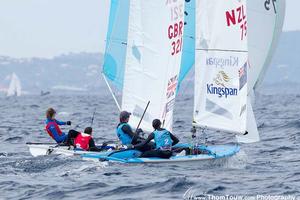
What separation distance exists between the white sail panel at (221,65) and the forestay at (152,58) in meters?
0.74

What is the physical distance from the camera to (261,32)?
61.9ft

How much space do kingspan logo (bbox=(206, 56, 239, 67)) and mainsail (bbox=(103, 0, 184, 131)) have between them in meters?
0.88

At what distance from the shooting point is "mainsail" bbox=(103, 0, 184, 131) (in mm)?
17141

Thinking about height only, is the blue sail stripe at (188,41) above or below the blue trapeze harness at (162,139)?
above

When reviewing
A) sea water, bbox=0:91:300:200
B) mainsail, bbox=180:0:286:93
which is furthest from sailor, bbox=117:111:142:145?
mainsail, bbox=180:0:286:93

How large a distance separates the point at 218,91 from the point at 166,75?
4.76ft

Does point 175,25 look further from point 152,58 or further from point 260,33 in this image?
point 260,33

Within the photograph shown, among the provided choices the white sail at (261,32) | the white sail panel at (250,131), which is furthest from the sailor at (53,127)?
the white sail at (261,32)

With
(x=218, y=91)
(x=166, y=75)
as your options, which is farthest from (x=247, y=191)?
(x=166, y=75)

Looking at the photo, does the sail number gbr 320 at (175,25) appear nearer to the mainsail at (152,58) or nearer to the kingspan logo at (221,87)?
the mainsail at (152,58)

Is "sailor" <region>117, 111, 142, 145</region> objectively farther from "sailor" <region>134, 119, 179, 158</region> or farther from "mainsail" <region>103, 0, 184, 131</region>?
"mainsail" <region>103, 0, 184, 131</region>

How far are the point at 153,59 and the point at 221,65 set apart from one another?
183cm

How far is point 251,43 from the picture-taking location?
18.9 metres

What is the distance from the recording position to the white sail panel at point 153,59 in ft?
56.2
